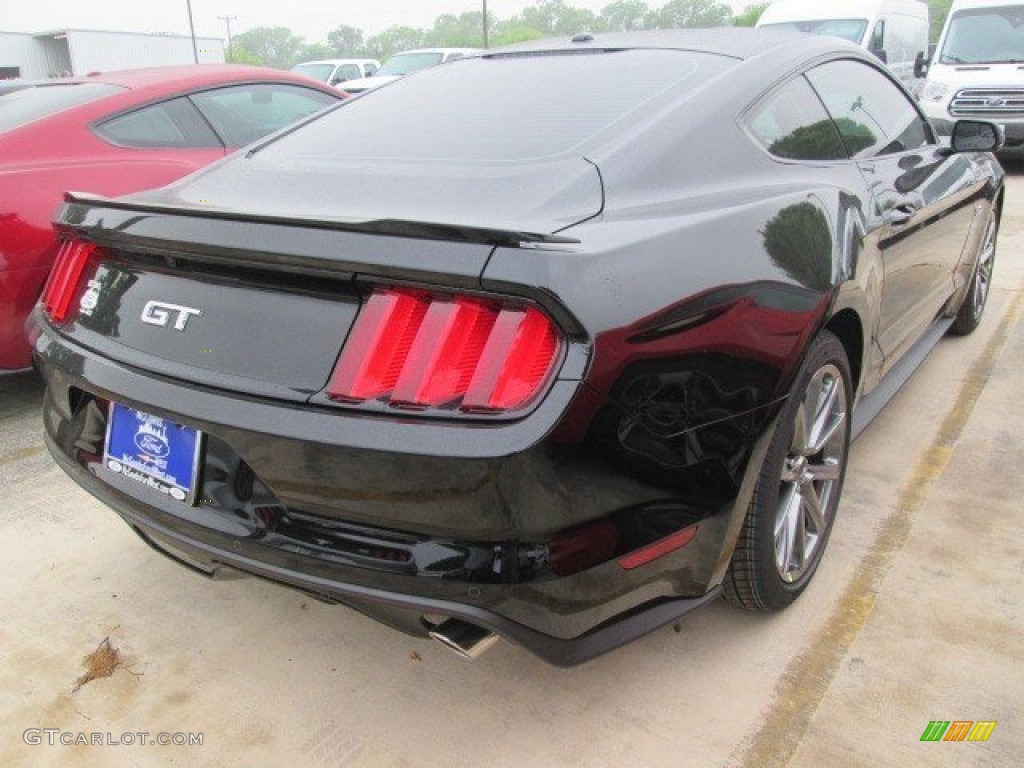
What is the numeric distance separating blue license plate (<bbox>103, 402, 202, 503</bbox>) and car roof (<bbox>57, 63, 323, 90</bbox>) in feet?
9.97

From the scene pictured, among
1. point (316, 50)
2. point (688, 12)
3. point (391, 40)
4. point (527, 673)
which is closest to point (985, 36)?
point (527, 673)

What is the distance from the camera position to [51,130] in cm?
387

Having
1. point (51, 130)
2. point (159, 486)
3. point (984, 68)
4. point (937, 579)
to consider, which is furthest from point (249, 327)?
point (984, 68)

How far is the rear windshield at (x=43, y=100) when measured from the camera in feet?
13.0

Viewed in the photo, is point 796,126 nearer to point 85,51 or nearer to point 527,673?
point 527,673

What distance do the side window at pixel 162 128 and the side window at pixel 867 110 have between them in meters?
3.05

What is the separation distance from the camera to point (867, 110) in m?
2.98

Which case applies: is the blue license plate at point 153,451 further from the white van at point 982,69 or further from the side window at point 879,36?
the side window at point 879,36

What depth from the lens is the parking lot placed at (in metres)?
1.91

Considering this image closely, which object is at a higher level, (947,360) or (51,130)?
(51,130)

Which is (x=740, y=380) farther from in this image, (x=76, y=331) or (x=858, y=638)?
(x=76, y=331)

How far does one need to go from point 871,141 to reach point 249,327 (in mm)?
2159

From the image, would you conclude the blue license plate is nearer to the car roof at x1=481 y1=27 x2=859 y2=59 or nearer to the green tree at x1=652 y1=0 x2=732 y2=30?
the car roof at x1=481 y1=27 x2=859 y2=59

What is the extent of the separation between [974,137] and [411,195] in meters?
2.69
